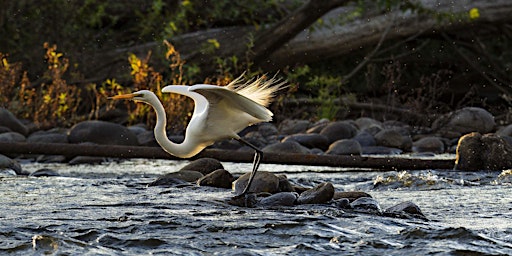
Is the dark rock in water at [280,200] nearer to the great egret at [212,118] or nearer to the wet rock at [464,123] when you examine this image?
the great egret at [212,118]

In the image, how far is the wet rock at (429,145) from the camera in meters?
9.63

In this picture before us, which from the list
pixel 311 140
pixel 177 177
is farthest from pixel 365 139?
pixel 177 177

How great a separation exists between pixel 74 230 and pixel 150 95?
168cm

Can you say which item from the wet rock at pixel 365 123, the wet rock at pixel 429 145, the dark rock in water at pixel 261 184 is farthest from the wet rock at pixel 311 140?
the dark rock in water at pixel 261 184

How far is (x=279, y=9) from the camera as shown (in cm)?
1233

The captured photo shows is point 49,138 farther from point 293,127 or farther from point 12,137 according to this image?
point 293,127

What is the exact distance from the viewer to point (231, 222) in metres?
4.42

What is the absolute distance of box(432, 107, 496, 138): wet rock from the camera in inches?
414

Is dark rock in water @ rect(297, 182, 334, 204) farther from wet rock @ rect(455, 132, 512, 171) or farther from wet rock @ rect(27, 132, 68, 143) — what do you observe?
wet rock @ rect(27, 132, 68, 143)

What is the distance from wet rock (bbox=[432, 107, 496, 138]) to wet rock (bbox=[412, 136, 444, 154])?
75 centimetres

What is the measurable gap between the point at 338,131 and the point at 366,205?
491 cm

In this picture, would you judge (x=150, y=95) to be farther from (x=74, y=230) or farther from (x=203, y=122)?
(x=74, y=230)

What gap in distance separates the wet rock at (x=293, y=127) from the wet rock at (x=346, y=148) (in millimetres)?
1680

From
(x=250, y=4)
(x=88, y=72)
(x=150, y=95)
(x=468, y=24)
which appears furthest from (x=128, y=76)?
(x=150, y=95)
